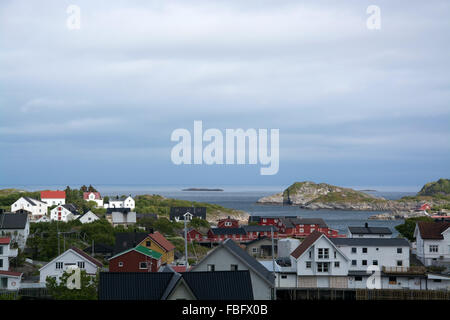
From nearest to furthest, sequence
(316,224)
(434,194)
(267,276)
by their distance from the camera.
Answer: (267,276) → (316,224) → (434,194)

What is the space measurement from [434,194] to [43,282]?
190 metres

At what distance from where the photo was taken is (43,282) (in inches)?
1193

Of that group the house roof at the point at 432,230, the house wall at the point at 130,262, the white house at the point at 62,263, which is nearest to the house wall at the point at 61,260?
the white house at the point at 62,263

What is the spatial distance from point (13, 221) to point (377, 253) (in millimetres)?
31273

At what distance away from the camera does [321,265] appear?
33562 mm

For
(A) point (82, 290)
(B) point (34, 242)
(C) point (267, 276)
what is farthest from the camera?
(B) point (34, 242)

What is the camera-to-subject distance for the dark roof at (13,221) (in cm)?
4666

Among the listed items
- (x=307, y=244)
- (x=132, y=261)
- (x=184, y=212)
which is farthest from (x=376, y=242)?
(x=184, y=212)

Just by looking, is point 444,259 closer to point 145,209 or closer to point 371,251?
point 371,251

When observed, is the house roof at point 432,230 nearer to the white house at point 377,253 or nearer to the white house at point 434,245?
the white house at point 434,245

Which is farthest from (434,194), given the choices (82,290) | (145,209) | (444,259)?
(82,290)

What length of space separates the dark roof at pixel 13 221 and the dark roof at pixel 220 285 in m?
34.8

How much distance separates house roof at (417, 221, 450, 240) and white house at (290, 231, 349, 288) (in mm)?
10762

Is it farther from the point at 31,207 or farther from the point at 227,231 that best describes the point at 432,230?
the point at 31,207
